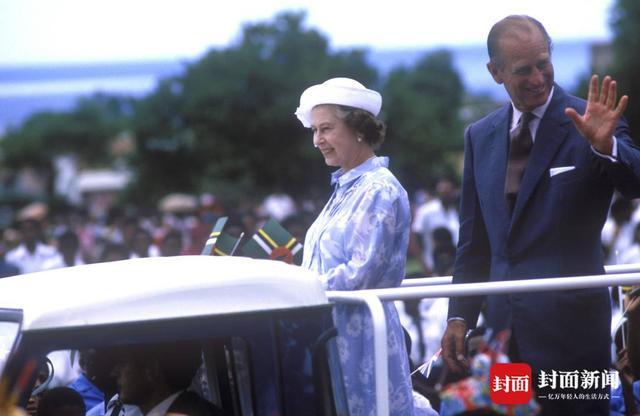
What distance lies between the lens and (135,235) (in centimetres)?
1330

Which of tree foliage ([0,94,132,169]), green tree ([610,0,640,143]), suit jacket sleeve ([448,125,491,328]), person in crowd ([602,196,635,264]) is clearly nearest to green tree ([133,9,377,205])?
green tree ([610,0,640,143])

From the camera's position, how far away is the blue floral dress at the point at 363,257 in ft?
11.7

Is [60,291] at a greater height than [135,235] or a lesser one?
greater

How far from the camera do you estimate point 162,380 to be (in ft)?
11.5

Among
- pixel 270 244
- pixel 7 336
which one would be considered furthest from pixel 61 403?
pixel 270 244

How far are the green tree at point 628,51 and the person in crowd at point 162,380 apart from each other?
2983 cm

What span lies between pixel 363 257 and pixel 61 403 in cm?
112

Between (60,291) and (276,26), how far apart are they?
50765 millimetres

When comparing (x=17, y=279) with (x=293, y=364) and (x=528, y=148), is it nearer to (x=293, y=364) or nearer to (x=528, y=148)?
(x=293, y=364)

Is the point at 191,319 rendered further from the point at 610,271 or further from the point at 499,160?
the point at 610,271

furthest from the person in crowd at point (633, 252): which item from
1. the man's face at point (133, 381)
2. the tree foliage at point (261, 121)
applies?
the tree foliage at point (261, 121)

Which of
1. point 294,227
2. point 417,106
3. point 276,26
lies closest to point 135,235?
point 294,227

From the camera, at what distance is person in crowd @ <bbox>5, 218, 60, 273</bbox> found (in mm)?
13883

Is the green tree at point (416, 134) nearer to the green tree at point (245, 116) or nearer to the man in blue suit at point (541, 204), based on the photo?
the green tree at point (245, 116)
